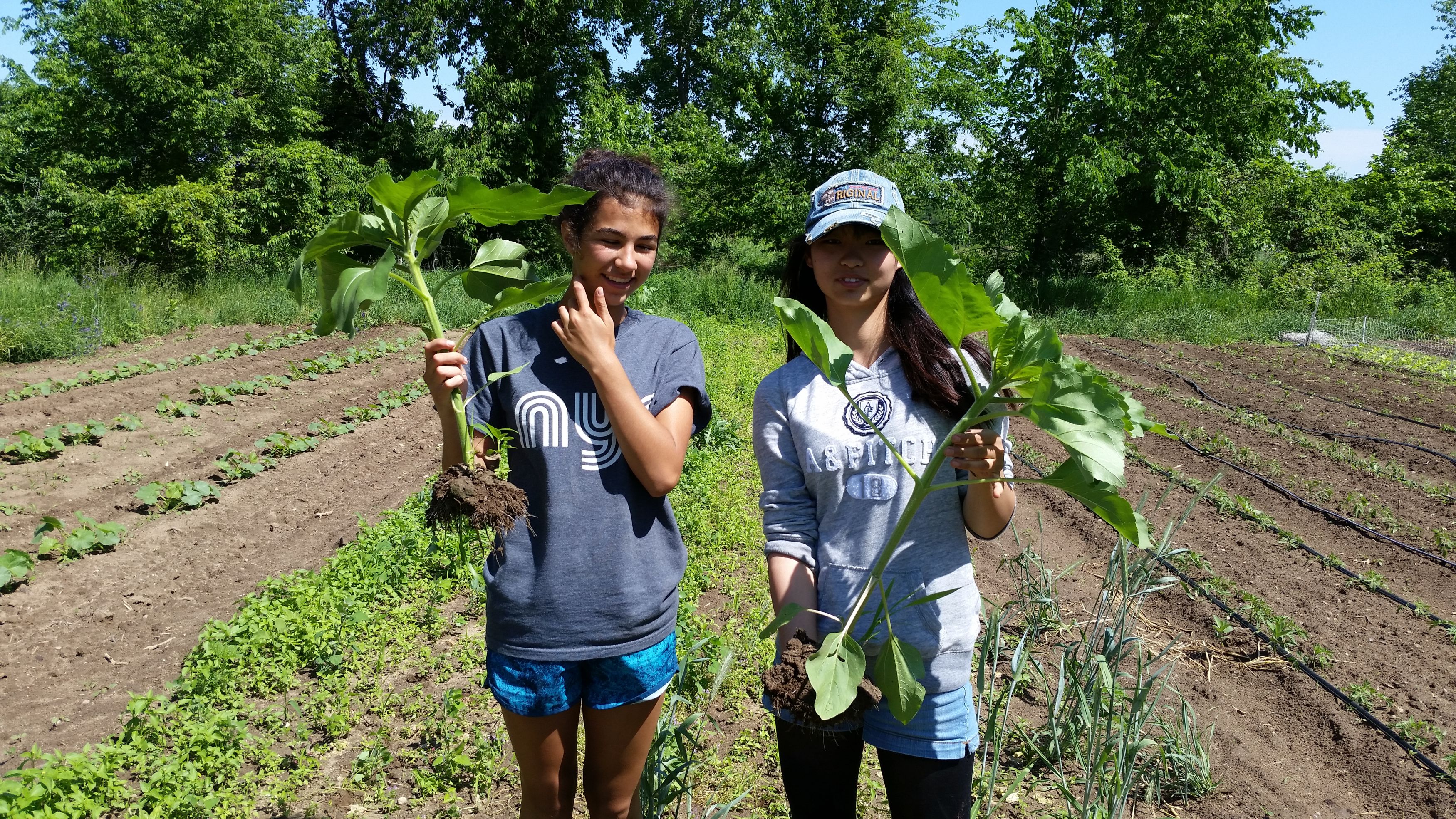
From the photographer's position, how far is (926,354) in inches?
60.6

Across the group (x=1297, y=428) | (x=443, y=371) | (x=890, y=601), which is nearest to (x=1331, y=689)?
(x=890, y=601)

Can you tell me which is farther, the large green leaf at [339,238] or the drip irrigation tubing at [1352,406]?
the drip irrigation tubing at [1352,406]

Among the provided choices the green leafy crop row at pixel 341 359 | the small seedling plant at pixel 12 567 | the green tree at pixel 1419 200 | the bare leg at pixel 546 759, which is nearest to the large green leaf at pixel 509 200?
the bare leg at pixel 546 759

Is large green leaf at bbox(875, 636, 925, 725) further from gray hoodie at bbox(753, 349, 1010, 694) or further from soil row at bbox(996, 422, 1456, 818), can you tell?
soil row at bbox(996, 422, 1456, 818)

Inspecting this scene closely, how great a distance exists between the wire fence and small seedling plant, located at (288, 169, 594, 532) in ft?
56.1

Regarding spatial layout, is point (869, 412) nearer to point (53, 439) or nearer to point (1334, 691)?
point (1334, 691)

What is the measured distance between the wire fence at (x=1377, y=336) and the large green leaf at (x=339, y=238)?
17309 millimetres

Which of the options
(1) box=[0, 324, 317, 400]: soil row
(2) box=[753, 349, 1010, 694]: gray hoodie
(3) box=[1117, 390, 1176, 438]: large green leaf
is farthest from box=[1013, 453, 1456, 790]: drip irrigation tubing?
(1) box=[0, 324, 317, 400]: soil row

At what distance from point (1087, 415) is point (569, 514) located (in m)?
0.90

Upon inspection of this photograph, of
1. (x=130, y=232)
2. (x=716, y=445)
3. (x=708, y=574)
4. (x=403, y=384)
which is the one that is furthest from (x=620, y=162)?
(x=130, y=232)

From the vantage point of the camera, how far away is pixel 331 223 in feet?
4.32

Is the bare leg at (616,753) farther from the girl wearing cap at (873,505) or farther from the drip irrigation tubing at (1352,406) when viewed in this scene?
the drip irrigation tubing at (1352,406)

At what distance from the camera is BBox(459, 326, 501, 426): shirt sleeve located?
1571mm

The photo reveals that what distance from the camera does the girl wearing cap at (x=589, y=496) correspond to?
1.50 m
